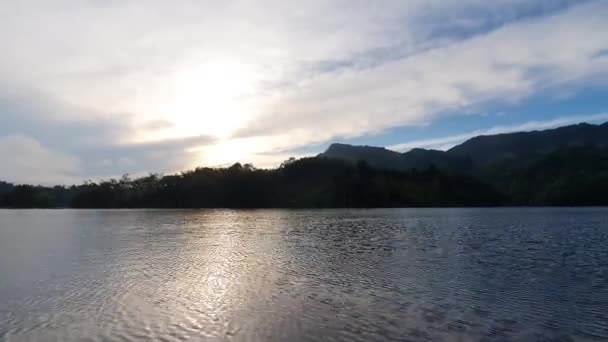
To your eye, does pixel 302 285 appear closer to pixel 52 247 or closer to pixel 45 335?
pixel 45 335

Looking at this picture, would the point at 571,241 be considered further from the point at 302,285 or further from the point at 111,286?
the point at 111,286

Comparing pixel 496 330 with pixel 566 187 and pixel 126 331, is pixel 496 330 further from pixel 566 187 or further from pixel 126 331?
pixel 566 187

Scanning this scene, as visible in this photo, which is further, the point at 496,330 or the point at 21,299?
the point at 21,299

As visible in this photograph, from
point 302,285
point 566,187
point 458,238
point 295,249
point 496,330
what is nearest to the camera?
point 496,330

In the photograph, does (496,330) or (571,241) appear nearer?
(496,330)

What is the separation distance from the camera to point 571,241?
4219cm

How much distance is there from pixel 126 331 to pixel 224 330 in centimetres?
323

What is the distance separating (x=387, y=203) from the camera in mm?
192500

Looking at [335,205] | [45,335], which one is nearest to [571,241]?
[45,335]

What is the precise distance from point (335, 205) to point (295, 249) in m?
154

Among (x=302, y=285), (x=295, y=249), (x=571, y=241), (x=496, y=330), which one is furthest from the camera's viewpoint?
(x=571, y=241)

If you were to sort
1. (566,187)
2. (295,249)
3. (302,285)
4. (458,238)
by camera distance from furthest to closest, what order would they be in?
(566,187) → (458,238) → (295,249) → (302,285)

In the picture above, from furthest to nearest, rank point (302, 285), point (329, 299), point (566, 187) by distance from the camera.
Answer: point (566, 187), point (302, 285), point (329, 299)

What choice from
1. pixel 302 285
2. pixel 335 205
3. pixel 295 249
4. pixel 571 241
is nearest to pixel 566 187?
pixel 335 205
